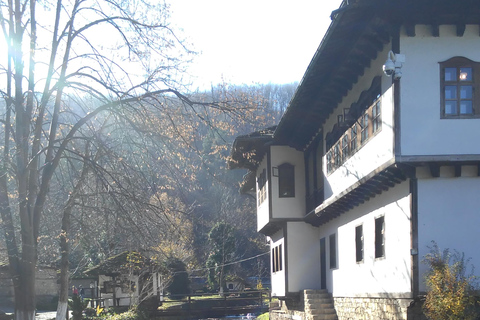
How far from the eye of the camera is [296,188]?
22453mm

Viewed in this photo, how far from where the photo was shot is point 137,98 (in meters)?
11.1

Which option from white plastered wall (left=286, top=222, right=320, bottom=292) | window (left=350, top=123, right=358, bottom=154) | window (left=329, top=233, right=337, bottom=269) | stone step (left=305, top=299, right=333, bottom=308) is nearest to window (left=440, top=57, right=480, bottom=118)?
window (left=350, top=123, right=358, bottom=154)

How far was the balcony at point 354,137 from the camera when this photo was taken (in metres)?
13.1

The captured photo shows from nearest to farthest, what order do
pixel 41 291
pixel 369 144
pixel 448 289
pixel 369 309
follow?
pixel 448 289 < pixel 369 144 < pixel 369 309 < pixel 41 291

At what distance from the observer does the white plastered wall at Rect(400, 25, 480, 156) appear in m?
11.7

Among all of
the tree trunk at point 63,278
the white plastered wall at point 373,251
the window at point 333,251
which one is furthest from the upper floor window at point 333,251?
the tree trunk at point 63,278

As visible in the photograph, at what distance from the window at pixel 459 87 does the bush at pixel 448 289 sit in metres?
2.67

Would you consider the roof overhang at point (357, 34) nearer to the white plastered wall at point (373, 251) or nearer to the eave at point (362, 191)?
the eave at point (362, 191)

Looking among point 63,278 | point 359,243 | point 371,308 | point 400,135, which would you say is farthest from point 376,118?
point 63,278

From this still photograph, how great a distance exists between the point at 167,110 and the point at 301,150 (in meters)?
11.7

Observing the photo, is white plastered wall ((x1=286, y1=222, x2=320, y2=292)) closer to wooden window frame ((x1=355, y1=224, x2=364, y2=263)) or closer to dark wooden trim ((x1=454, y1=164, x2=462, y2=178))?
wooden window frame ((x1=355, y1=224, x2=364, y2=263))

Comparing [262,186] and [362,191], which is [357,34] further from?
[262,186]

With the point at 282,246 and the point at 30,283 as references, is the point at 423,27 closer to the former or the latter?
the point at 30,283

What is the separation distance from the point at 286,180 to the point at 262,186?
9.29 ft
